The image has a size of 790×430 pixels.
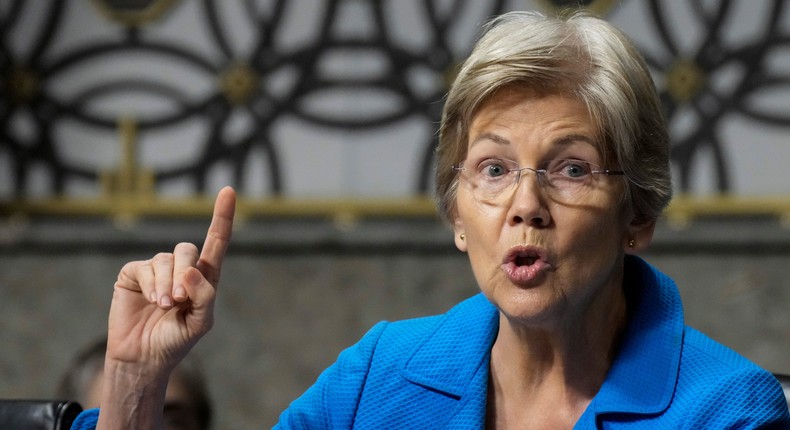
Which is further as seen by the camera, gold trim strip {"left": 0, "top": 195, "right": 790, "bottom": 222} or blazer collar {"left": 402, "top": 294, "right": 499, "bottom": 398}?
gold trim strip {"left": 0, "top": 195, "right": 790, "bottom": 222}

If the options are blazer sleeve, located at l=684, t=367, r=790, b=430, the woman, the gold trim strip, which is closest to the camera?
blazer sleeve, located at l=684, t=367, r=790, b=430

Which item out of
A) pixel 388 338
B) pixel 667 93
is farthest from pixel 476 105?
pixel 667 93

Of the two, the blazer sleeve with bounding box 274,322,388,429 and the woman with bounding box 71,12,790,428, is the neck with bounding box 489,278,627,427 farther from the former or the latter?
the blazer sleeve with bounding box 274,322,388,429

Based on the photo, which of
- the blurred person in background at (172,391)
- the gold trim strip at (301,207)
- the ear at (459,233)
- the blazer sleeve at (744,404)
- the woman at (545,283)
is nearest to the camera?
the blazer sleeve at (744,404)

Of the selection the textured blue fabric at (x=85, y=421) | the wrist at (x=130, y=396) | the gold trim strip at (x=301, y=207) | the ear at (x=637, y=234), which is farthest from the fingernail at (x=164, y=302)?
the gold trim strip at (x=301, y=207)

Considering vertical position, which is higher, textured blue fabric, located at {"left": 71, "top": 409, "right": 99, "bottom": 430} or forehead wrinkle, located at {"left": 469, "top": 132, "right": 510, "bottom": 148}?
forehead wrinkle, located at {"left": 469, "top": 132, "right": 510, "bottom": 148}

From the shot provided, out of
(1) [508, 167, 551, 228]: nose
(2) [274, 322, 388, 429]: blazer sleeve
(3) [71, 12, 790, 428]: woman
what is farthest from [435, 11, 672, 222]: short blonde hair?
(2) [274, 322, 388, 429]: blazer sleeve

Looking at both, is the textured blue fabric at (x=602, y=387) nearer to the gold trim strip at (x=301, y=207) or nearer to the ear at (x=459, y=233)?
the ear at (x=459, y=233)

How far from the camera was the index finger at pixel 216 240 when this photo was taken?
7.32 ft

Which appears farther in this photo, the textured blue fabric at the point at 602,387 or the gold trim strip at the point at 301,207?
the gold trim strip at the point at 301,207

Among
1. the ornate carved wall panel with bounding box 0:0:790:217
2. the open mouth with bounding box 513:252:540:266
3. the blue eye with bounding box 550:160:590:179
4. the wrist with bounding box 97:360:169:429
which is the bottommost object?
the ornate carved wall panel with bounding box 0:0:790:217

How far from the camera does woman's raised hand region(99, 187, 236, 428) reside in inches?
86.7

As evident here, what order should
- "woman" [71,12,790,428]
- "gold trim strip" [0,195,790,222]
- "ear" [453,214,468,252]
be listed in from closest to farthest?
"woman" [71,12,790,428], "ear" [453,214,468,252], "gold trim strip" [0,195,790,222]

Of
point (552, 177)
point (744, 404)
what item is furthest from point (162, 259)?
point (744, 404)
